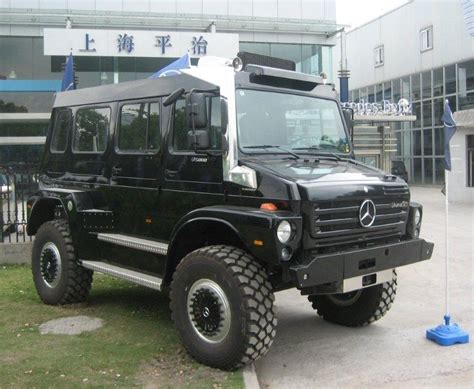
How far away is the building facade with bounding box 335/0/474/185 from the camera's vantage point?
26.0 m

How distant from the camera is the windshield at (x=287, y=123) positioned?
511cm

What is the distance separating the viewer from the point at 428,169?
94.6ft

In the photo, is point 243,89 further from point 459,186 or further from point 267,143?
→ point 459,186

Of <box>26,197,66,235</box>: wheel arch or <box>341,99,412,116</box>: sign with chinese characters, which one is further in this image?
<box>341,99,412,116</box>: sign with chinese characters

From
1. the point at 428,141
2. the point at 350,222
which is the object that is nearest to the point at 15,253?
the point at 350,222

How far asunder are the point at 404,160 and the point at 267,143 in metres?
27.5

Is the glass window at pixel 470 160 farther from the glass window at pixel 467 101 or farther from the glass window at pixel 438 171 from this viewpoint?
the glass window at pixel 438 171

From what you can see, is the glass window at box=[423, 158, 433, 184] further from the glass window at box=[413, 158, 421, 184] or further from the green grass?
the green grass

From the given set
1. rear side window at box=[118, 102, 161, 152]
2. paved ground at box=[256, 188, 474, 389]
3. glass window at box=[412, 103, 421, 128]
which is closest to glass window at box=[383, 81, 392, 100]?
glass window at box=[412, 103, 421, 128]

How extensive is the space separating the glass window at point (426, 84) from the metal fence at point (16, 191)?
935 inches

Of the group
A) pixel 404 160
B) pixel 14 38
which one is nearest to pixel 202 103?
pixel 14 38

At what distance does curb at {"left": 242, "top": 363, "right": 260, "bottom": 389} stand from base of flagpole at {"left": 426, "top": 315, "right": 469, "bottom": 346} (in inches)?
79.5

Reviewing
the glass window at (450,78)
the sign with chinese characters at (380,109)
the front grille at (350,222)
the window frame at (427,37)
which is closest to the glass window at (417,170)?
the glass window at (450,78)

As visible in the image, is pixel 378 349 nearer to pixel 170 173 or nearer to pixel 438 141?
pixel 170 173
